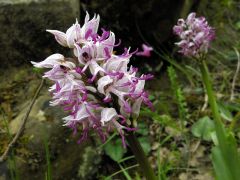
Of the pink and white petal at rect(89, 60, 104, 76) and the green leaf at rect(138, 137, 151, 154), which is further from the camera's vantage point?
the green leaf at rect(138, 137, 151, 154)

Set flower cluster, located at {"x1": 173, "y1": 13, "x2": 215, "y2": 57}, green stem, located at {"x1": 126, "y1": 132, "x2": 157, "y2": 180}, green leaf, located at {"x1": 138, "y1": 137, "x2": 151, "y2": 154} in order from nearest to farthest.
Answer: green stem, located at {"x1": 126, "y1": 132, "x2": 157, "y2": 180} < flower cluster, located at {"x1": 173, "y1": 13, "x2": 215, "y2": 57} < green leaf, located at {"x1": 138, "y1": 137, "x2": 151, "y2": 154}

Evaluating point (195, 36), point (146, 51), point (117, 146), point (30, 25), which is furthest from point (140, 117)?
point (30, 25)

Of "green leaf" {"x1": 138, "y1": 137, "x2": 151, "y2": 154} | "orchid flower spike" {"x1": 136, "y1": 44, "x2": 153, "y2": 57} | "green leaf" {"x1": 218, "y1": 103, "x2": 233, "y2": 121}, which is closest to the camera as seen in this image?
"green leaf" {"x1": 218, "y1": 103, "x2": 233, "y2": 121}

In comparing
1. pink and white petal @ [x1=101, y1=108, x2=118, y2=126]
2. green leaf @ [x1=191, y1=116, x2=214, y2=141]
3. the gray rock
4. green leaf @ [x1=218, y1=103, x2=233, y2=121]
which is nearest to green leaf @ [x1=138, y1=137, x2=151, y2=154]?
green leaf @ [x1=191, y1=116, x2=214, y2=141]

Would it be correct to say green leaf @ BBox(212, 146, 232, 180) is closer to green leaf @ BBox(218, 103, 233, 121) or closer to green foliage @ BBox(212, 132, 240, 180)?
green foliage @ BBox(212, 132, 240, 180)

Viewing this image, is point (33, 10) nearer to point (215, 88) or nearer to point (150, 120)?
point (150, 120)

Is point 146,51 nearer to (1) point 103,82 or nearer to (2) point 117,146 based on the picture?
(2) point 117,146

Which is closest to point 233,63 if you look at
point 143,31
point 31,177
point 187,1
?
point 187,1
